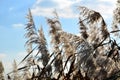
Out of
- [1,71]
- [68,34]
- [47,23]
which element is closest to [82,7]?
[68,34]

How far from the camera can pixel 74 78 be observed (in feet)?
4.83

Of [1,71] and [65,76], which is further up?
[65,76]

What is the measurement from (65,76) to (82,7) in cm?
864

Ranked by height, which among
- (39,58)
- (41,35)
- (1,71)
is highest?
(41,35)

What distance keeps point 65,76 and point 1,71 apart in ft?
133

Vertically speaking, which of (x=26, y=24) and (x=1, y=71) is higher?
(x=26, y=24)

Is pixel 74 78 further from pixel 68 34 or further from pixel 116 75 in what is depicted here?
pixel 68 34

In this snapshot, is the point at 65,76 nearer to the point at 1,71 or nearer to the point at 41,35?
the point at 41,35

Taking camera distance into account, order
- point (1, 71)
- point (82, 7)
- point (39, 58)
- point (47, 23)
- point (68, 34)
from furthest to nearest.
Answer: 1. point (1, 71)
2. point (39, 58)
3. point (47, 23)
4. point (68, 34)
5. point (82, 7)

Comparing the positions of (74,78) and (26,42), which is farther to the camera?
(26,42)

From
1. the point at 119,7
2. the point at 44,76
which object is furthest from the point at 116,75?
the point at 119,7

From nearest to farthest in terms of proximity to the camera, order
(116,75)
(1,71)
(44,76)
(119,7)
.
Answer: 1. (116,75)
2. (44,76)
3. (119,7)
4. (1,71)

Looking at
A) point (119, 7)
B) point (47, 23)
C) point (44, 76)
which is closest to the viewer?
point (44, 76)

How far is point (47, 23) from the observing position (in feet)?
53.7
